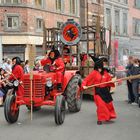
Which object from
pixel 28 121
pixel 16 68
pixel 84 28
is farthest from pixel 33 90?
pixel 84 28

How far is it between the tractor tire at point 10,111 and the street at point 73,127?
158 millimetres

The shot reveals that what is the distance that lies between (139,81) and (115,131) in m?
4.87

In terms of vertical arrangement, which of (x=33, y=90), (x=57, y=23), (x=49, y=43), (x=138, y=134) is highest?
(x=57, y=23)

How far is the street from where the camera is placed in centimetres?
923

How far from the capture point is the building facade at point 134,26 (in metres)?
49.3

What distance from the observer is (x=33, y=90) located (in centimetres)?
1088

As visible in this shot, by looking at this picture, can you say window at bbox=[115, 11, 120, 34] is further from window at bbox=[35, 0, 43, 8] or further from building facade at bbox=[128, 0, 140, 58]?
window at bbox=[35, 0, 43, 8]

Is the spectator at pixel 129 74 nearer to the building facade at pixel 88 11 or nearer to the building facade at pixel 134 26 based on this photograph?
the building facade at pixel 88 11

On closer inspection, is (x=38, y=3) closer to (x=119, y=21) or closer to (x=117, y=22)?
(x=117, y=22)

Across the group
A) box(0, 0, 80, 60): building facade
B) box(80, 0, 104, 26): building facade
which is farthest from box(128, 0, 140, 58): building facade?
box(0, 0, 80, 60): building facade

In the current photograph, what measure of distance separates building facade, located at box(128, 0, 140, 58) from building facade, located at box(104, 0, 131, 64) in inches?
45.5

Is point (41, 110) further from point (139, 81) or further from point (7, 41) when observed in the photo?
point (7, 41)

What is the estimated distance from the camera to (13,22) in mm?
30984

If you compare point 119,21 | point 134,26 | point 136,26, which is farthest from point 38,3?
point 136,26
